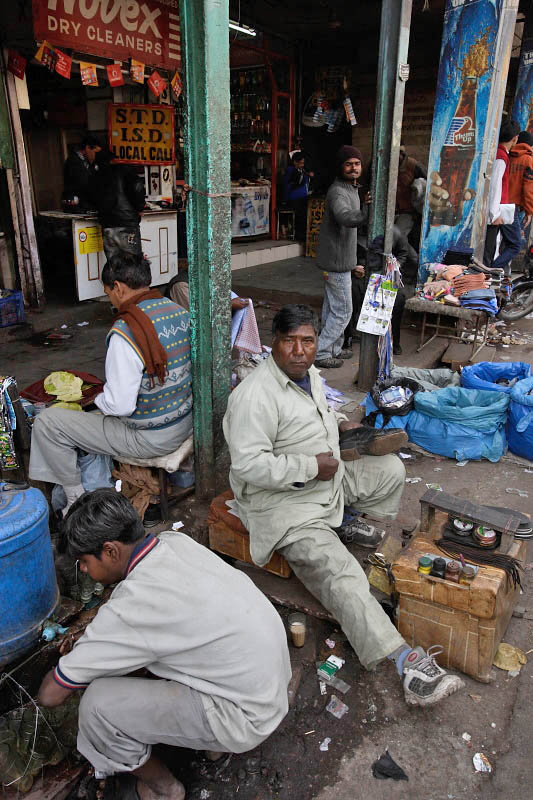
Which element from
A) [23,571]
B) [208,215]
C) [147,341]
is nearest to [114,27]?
[208,215]

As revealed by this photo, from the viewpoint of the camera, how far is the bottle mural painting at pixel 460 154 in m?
7.50

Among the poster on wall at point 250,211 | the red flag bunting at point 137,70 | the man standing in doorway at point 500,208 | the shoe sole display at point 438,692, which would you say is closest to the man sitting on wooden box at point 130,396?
the shoe sole display at point 438,692

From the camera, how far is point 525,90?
11398 millimetres

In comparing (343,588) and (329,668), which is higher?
(343,588)

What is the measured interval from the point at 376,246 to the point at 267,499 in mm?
3063

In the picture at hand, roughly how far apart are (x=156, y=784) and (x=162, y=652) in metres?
0.70

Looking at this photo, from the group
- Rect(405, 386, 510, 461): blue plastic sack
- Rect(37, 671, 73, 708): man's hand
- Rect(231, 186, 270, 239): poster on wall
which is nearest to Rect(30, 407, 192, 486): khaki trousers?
Rect(37, 671, 73, 708): man's hand

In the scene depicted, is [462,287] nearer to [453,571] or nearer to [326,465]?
[326,465]

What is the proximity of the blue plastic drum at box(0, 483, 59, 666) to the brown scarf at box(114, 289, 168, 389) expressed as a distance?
3.14 ft

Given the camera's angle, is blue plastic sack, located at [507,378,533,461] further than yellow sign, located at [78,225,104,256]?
No

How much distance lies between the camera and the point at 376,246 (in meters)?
5.39

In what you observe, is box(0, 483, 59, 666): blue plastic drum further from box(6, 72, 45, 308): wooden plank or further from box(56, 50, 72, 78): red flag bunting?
box(6, 72, 45, 308): wooden plank

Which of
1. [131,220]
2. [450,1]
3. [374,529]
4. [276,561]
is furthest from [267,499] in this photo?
[450,1]

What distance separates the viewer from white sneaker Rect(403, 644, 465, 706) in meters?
2.69
